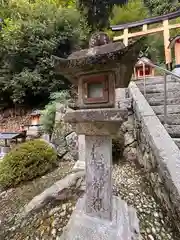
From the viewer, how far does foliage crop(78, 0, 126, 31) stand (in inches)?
160

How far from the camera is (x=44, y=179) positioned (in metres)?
2.91

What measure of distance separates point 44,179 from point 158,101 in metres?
2.70

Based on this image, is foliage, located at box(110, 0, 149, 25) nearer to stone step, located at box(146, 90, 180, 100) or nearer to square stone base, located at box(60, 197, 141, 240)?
stone step, located at box(146, 90, 180, 100)

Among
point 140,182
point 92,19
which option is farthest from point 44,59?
point 140,182

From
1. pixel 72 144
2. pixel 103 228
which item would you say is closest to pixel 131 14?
pixel 72 144

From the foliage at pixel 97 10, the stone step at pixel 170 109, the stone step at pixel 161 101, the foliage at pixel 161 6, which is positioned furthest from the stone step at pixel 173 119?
the foliage at pixel 161 6

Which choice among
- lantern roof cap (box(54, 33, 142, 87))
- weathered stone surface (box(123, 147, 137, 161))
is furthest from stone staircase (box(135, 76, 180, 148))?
lantern roof cap (box(54, 33, 142, 87))

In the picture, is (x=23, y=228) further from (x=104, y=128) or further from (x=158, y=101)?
(x=158, y=101)

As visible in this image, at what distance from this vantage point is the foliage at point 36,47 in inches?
266

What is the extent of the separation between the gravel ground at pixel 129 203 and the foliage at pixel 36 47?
5.64 meters

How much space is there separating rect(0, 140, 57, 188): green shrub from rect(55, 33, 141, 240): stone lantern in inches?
67.0

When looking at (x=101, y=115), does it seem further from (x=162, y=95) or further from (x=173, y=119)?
(x=162, y=95)

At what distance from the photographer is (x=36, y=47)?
22.2 ft

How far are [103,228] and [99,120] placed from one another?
0.94 m
